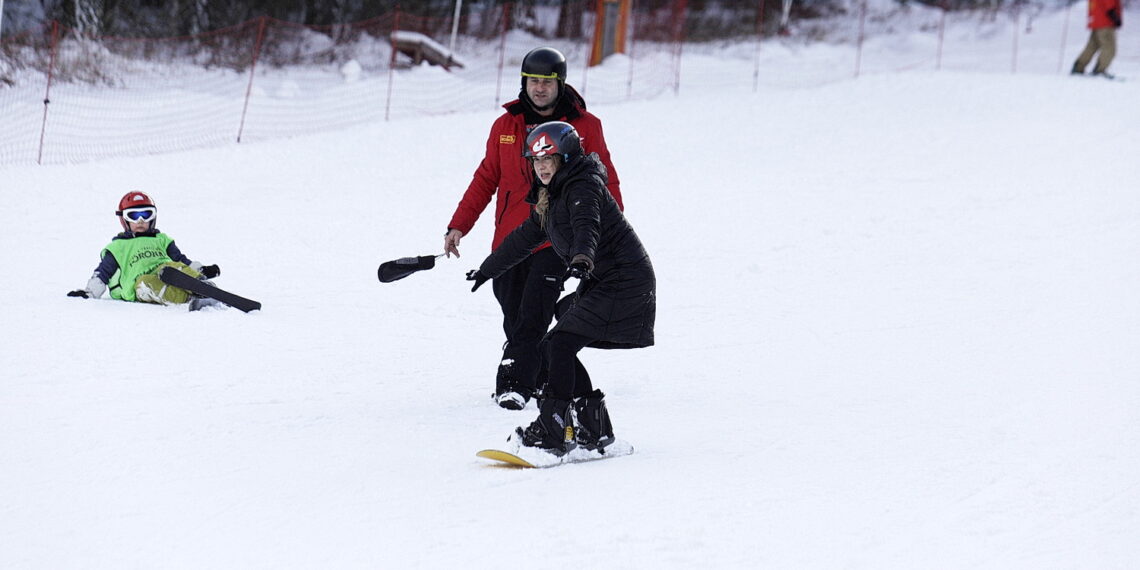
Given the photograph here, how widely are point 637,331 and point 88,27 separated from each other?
58.4 feet

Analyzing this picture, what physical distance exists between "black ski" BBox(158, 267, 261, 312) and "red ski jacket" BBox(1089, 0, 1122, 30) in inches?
561

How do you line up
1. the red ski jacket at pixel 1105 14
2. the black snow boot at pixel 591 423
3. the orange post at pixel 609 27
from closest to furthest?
the black snow boot at pixel 591 423, the red ski jacket at pixel 1105 14, the orange post at pixel 609 27

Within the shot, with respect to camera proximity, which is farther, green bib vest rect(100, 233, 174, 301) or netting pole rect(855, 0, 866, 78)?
netting pole rect(855, 0, 866, 78)

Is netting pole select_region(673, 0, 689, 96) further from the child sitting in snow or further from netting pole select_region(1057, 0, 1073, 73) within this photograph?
the child sitting in snow

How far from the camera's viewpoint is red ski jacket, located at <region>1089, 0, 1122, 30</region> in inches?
675

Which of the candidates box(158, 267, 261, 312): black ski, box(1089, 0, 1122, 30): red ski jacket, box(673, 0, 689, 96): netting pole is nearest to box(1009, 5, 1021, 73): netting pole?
box(1089, 0, 1122, 30): red ski jacket

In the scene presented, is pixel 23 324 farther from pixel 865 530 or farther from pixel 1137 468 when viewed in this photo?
pixel 1137 468

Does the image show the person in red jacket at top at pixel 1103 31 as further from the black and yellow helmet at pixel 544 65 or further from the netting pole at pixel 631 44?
the black and yellow helmet at pixel 544 65

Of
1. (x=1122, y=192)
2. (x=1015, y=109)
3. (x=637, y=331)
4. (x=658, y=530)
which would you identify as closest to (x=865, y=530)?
(x=658, y=530)

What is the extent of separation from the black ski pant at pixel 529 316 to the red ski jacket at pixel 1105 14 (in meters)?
14.4

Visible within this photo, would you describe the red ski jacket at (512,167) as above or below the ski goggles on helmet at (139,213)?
above

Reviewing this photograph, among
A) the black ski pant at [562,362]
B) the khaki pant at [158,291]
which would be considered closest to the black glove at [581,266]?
the black ski pant at [562,362]

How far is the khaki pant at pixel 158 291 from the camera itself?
734 cm

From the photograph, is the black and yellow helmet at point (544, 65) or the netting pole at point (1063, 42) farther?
the netting pole at point (1063, 42)
